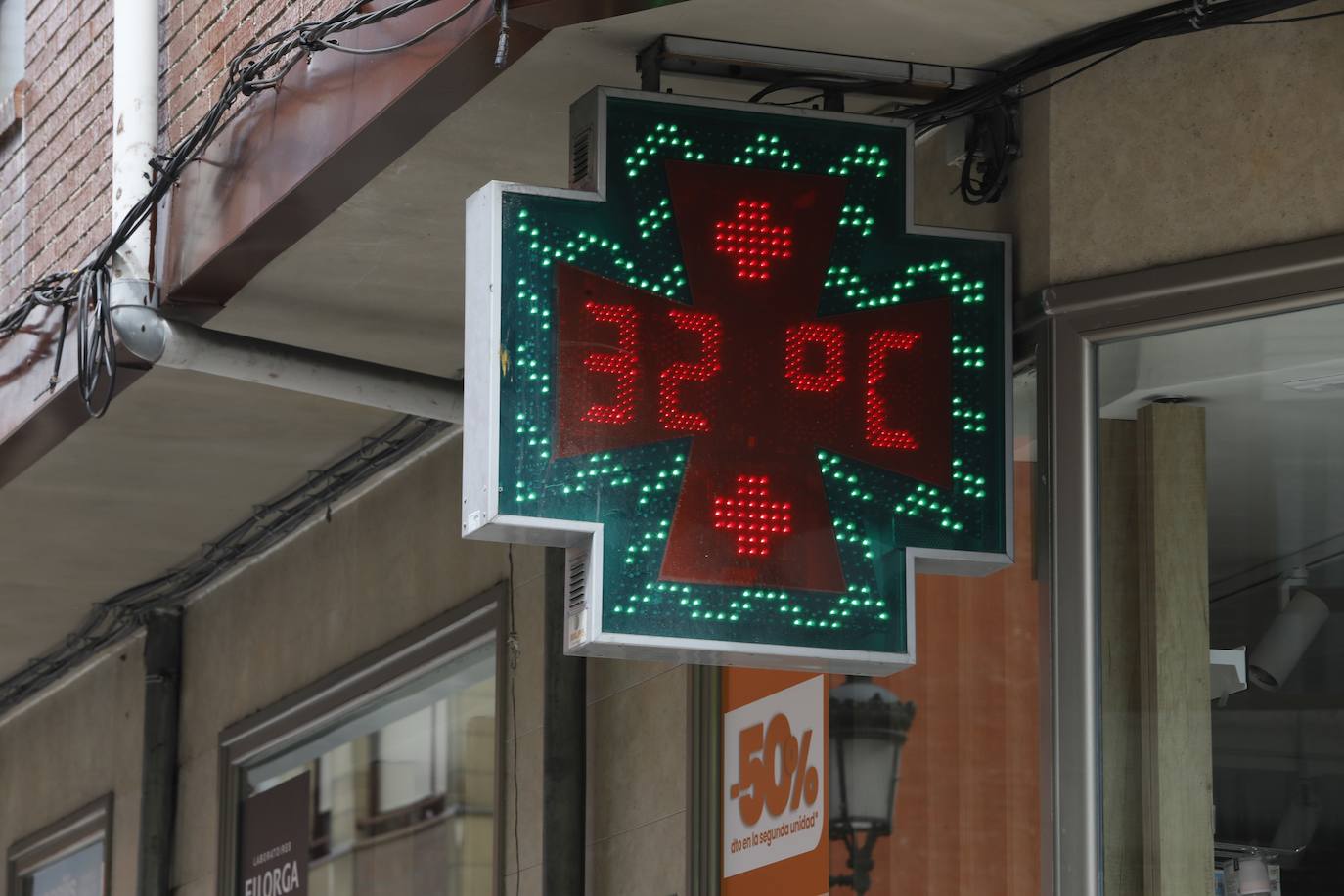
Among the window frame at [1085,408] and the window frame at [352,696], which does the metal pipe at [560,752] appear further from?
the window frame at [1085,408]

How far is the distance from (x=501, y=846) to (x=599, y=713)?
643mm

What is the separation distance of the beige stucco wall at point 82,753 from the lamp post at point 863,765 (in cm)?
554

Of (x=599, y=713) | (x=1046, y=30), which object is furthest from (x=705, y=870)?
(x=1046, y=30)

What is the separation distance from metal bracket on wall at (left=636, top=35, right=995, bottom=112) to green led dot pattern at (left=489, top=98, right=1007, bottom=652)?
0.52ft

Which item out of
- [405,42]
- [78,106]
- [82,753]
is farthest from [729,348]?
[82,753]

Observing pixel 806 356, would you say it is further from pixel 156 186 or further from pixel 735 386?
pixel 156 186

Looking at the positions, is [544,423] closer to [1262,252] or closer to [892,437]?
[892,437]

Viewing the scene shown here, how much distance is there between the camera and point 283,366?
7.34 metres

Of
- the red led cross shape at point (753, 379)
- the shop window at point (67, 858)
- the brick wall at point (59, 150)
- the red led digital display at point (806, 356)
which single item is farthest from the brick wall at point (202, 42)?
the shop window at point (67, 858)

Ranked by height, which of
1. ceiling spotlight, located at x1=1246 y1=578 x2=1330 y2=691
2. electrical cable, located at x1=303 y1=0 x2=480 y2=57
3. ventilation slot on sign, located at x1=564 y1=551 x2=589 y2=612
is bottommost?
ceiling spotlight, located at x1=1246 y1=578 x2=1330 y2=691

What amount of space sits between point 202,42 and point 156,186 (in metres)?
0.73

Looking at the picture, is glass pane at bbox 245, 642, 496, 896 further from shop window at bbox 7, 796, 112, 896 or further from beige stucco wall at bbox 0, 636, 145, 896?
shop window at bbox 7, 796, 112, 896

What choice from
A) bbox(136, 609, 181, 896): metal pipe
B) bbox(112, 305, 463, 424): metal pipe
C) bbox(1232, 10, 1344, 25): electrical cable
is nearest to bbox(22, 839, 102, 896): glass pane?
bbox(136, 609, 181, 896): metal pipe

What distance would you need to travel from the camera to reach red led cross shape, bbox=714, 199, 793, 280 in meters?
5.33
